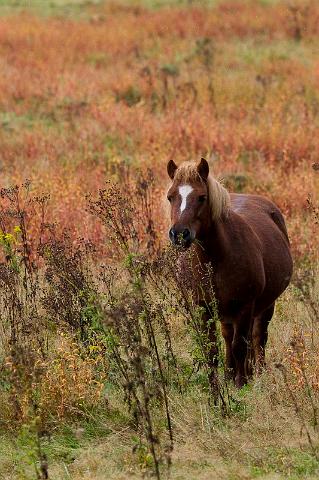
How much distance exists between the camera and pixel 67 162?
12383 millimetres

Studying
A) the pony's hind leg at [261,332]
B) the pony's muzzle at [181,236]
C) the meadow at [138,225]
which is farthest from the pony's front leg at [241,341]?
the pony's muzzle at [181,236]

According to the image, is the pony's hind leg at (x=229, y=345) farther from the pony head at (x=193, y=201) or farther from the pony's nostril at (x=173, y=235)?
the pony's nostril at (x=173, y=235)

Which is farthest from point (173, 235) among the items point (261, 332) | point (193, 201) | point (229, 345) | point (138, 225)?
point (138, 225)

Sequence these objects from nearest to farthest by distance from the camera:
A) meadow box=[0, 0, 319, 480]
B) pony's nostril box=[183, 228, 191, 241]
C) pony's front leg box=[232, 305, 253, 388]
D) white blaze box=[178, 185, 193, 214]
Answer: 1. meadow box=[0, 0, 319, 480]
2. pony's nostril box=[183, 228, 191, 241]
3. white blaze box=[178, 185, 193, 214]
4. pony's front leg box=[232, 305, 253, 388]

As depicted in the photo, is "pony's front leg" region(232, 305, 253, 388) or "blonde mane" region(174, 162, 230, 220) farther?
"pony's front leg" region(232, 305, 253, 388)

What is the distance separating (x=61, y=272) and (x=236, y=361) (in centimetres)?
147

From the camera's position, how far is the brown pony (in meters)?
6.04

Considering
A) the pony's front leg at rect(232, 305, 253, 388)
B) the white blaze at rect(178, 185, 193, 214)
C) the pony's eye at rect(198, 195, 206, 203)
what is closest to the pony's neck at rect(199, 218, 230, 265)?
the pony's eye at rect(198, 195, 206, 203)

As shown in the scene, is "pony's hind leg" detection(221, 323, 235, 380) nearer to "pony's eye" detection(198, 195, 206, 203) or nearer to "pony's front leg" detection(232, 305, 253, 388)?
"pony's front leg" detection(232, 305, 253, 388)

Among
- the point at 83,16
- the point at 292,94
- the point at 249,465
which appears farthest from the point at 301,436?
the point at 83,16

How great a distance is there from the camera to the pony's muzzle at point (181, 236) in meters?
5.77

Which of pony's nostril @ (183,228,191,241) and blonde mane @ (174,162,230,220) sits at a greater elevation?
blonde mane @ (174,162,230,220)

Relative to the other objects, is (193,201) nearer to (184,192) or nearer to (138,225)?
(184,192)

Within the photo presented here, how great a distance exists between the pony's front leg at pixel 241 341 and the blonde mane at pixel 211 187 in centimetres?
71
